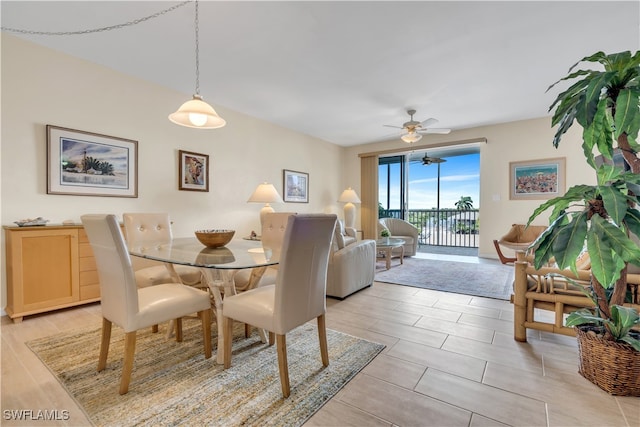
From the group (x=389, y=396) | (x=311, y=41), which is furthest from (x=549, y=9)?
(x=389, y=396)

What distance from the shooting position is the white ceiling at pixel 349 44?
88.4 inches

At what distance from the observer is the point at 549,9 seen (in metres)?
2.23

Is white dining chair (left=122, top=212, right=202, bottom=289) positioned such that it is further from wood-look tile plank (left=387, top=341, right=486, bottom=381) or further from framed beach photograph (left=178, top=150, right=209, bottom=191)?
wood-look tile plank (left=387, top=341, right=486, bottom=381)

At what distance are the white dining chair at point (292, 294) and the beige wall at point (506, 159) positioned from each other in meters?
4.85

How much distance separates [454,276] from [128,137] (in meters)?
4.63

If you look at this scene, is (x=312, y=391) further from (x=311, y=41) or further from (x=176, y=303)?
(x=311, y=41)

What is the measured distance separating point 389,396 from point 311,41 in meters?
2.85

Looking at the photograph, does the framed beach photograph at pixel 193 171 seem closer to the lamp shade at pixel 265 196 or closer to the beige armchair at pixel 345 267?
the lamp shade at pixel 265 196

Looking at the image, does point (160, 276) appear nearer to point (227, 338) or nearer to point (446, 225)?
point (227, 338)

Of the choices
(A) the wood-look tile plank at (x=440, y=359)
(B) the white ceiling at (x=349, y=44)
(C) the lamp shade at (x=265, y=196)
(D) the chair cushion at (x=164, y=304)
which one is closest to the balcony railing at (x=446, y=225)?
(B) the white ceiling at (x=349, y=44)

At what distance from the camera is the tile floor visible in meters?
1.37

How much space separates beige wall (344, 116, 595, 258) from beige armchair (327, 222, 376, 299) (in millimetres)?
3351

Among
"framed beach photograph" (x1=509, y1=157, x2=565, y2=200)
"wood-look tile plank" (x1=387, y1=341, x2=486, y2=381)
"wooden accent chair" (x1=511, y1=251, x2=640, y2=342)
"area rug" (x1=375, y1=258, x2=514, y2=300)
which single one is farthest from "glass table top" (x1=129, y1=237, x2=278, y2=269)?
"framed beach photograph" (x1=509, y1=157, x2=565, y2=200)

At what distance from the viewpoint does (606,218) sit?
1484 millimetres
